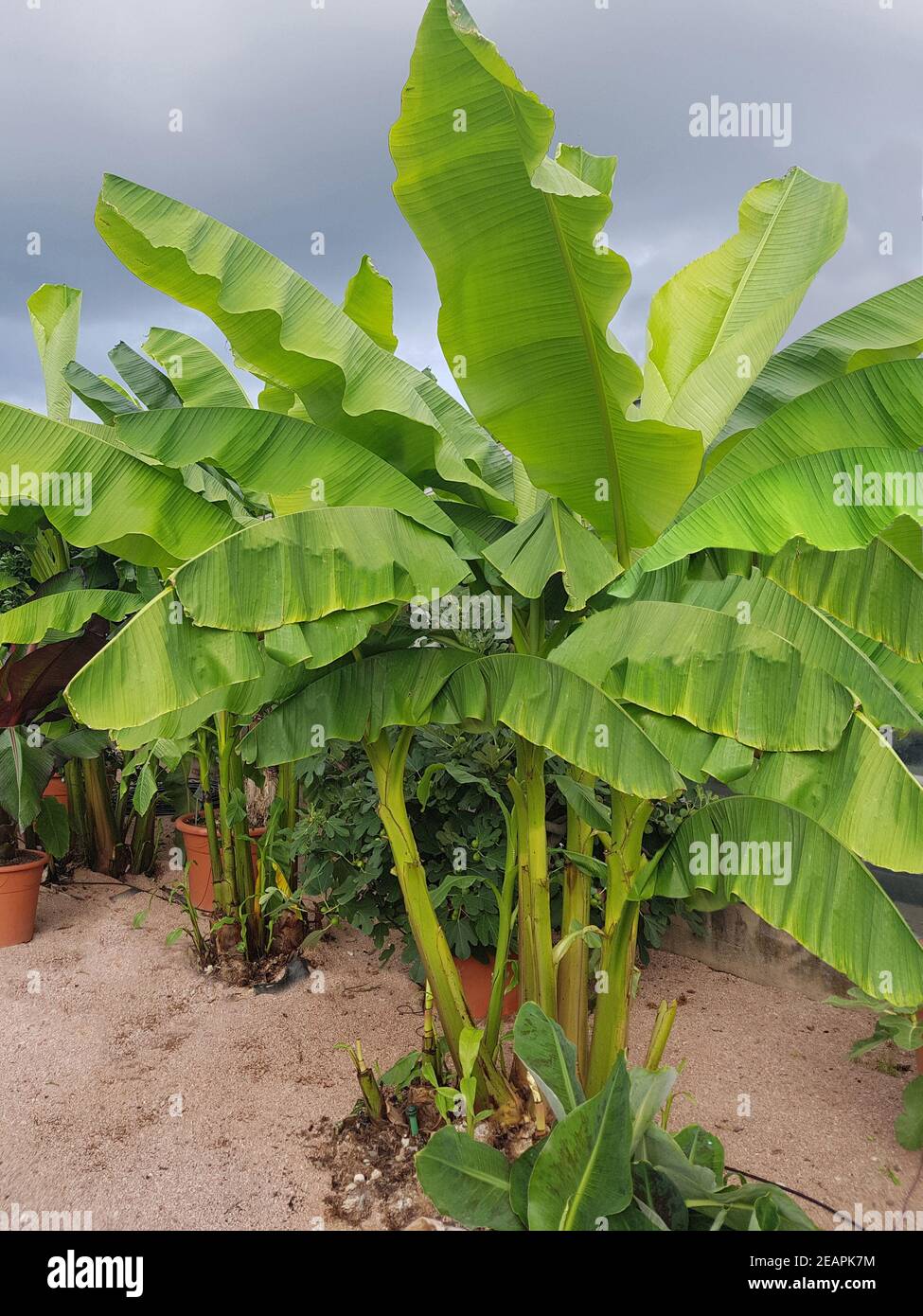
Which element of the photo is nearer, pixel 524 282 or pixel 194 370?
pixel 524 282

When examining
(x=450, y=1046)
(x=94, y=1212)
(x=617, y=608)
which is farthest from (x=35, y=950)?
(x=617, y=608)

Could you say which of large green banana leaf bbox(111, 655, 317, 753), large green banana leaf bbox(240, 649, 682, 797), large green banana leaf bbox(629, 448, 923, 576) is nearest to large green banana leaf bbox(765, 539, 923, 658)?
large green banana leaf bbox(629, 448, 923, 576)

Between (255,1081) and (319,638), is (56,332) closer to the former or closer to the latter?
(319,638)

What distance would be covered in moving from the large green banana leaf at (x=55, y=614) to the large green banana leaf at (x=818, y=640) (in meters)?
2.33

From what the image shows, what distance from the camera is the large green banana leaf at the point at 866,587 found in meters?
2.42

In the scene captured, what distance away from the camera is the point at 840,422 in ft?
7.48

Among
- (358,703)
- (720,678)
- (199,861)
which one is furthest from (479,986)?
(720,678)

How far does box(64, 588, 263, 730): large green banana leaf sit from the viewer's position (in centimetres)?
212

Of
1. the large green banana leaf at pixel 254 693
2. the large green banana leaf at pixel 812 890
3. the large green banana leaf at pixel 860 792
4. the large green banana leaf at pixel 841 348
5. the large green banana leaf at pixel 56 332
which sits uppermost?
the large green banana leaf at pixel 56 332

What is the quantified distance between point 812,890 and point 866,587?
93 cm

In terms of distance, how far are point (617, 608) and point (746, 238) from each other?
170 cm

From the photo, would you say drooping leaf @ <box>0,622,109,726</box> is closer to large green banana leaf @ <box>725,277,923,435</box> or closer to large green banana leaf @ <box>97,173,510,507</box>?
large green banana leaf @ <box>97,173,510,507</box>

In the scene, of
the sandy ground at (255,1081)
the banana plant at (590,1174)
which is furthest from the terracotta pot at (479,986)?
the banana plant at (590,1174)

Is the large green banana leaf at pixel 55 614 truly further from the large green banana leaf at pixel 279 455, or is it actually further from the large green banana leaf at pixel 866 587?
the large green banana leaf at pixel 866 587
